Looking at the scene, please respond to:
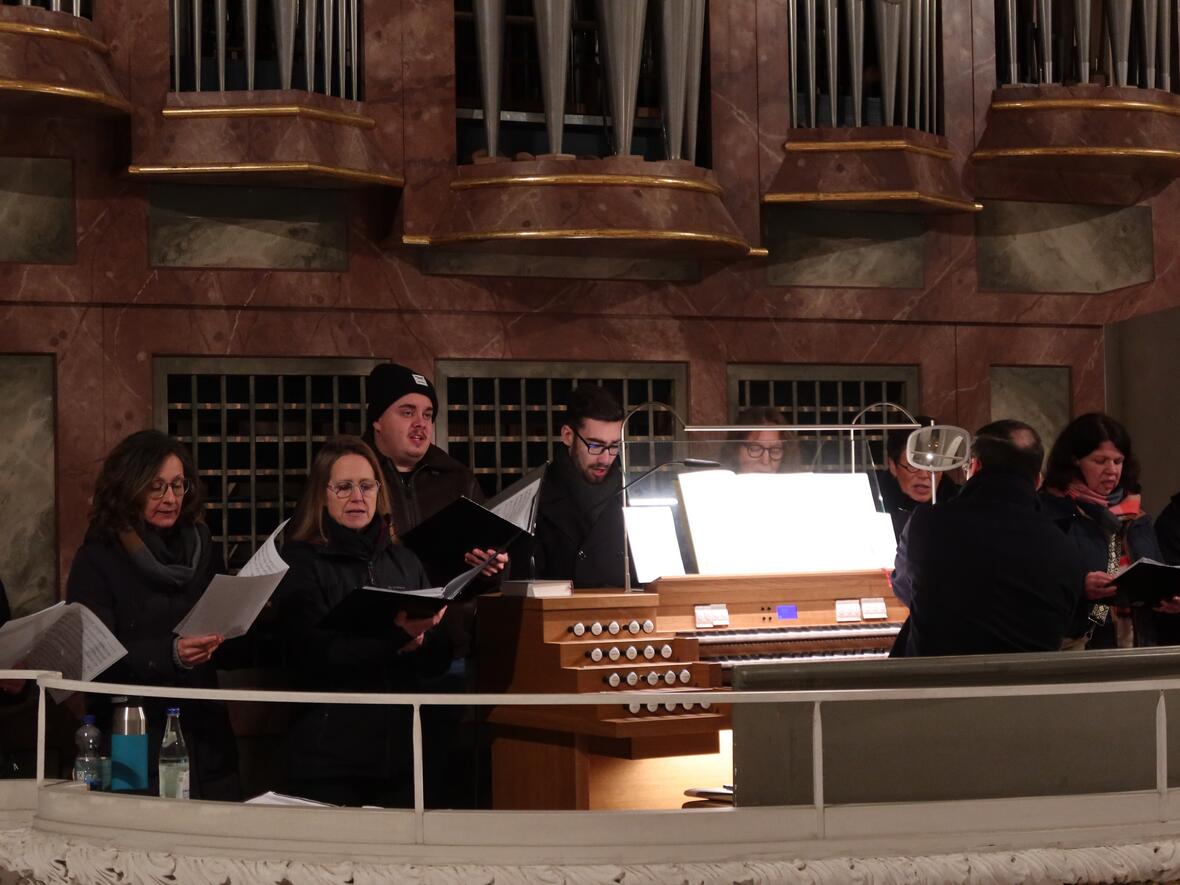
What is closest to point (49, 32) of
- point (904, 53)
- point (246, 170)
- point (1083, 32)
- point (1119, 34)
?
point (246, 170)

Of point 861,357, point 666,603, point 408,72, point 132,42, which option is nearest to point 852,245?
point 861,357

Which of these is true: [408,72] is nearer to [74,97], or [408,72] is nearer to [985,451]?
[74,97]

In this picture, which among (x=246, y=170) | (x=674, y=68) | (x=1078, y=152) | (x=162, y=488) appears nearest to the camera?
(x=162, y=488)

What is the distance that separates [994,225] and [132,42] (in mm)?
4542

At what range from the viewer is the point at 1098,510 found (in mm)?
6418

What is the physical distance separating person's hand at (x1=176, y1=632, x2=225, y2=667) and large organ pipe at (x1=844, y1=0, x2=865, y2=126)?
15.8ft

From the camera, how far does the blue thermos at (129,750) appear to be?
5.50 metres

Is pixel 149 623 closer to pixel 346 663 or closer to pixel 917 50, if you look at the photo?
pixel 346 663

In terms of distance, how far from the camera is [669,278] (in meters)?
8.94

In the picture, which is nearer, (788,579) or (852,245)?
(788,579)

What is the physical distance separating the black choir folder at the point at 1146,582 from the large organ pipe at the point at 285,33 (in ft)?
14.3

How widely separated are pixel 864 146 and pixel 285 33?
2.92m

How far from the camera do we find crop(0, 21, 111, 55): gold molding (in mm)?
7543

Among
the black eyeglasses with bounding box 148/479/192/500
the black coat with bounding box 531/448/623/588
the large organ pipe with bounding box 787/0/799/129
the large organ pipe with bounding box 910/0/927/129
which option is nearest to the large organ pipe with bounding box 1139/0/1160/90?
the large organ pipe with bounding box 910/0/927/129
